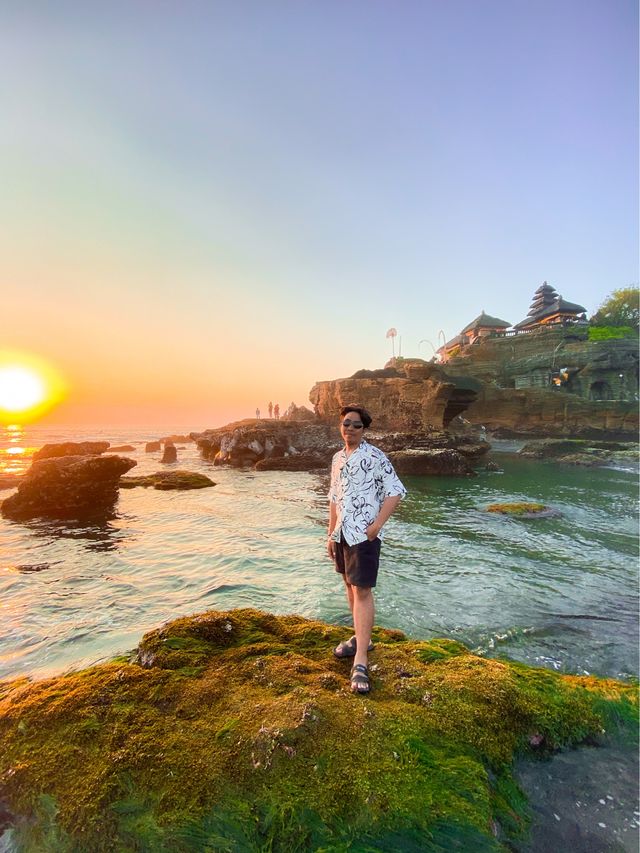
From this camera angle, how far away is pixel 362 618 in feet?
12.1

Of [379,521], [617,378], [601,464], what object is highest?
[617,378]

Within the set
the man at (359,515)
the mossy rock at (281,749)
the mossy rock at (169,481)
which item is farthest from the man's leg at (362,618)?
the mossy rock at (169,481)

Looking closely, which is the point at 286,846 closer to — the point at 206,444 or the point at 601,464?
the point at 601,464

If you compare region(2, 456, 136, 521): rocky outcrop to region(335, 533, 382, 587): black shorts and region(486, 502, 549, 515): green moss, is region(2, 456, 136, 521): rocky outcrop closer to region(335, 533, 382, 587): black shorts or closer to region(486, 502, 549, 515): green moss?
region(335, 533, 382, 587): black shorts

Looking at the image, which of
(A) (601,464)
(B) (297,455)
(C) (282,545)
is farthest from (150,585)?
(A) (601,464)

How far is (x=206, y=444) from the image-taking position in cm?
4122

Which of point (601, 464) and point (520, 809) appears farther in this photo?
point (601, 464)

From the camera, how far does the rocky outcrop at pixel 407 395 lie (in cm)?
3609

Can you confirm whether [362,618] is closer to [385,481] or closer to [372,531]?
[372,531]

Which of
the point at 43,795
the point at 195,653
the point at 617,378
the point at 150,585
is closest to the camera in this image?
the point at 43,795

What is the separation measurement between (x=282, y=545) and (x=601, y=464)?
29545 mm

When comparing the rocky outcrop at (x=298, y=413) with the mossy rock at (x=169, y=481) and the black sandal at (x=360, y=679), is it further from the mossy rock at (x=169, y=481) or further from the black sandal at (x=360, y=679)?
the black sandal at (x=360, y=679)

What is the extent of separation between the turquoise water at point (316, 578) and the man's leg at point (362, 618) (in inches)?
86.7

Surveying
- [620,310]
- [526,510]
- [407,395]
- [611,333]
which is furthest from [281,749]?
[620,310]
